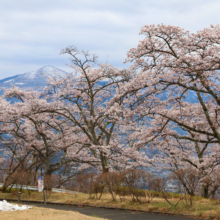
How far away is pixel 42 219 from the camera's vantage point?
980 cm

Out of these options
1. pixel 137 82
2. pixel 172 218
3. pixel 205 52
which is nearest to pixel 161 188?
pixel 172 218

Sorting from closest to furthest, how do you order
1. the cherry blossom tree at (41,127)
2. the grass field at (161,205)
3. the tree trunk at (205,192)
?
the grass field at (161,205) → the tree trunk at (205,192) → the cherry blossom tree at (41,127)

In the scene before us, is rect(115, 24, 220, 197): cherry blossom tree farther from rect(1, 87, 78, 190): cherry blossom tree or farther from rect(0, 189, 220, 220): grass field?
rect(1, 87, 78, 190): cherry blossom tree

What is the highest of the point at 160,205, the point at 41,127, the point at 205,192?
the point at 41,127

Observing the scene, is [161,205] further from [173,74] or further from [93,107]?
[93,107]

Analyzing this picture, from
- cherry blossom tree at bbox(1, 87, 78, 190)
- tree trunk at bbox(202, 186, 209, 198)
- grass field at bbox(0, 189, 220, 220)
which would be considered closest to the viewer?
grass field at bbox(0, 189, 220, 220)

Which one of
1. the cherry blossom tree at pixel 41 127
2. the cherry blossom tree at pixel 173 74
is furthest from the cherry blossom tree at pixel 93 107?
the cherry blossom tree at pixel 173 74

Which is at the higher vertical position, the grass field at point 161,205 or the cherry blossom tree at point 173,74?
the cherry blossom tree at point 173,74

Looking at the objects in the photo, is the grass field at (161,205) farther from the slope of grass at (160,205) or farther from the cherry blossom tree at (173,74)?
the cherry blossom tree at (173,74)

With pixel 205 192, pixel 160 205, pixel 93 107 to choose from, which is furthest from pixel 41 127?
pixel 205 192

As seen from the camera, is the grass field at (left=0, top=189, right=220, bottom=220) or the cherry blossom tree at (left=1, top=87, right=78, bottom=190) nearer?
the grass field at (left=0, top=189, right=220, bottom=220)

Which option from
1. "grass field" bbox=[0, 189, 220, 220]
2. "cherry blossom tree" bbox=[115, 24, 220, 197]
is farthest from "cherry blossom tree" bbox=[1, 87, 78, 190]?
"cherry blossom tree" bbox=[115, 24, 220, 197]

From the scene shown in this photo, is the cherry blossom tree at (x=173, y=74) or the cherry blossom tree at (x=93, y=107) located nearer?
the cherry blossom tree at (x=173, y=74)

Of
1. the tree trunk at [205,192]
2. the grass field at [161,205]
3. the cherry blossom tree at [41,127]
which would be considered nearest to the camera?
the grass field at [161,205]
